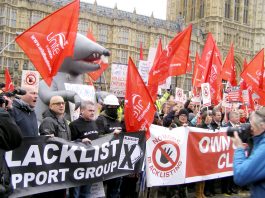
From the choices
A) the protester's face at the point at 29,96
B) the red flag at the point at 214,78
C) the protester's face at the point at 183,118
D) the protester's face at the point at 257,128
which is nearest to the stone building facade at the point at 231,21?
the red flag at the point at 214,78

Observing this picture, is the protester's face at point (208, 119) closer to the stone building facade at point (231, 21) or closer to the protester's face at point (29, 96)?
the protester's face at point (29, 96)

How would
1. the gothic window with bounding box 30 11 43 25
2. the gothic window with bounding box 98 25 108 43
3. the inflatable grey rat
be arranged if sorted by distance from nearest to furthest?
the inflatable grey rat < the gothic window with bounding box 30 11 43 25 < the gothic window with bounding box 98 25 108 43

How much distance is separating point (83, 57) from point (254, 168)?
431 cm

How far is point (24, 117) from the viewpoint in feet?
16.2

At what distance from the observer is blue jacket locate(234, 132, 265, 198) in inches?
120

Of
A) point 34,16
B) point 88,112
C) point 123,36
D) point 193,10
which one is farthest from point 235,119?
point 193,10


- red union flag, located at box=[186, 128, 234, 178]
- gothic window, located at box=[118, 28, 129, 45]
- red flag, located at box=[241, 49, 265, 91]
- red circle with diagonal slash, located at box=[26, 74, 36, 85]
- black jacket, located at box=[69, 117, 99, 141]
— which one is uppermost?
gothic window, located at box=[118, 28, 129, 45]

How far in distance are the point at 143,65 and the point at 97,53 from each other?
613 cm

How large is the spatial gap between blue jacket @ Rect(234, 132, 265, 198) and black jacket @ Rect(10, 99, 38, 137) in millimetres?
2658

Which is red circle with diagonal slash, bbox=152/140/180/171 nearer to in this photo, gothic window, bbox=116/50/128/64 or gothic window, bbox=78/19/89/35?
gothic window, bbox=78/19/89/35

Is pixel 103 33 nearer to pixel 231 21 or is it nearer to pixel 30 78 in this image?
pixel 231 21

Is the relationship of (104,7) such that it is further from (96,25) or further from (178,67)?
(178,67)

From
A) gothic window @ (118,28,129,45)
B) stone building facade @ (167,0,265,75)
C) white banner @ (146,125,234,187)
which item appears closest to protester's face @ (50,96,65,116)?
white banner @ (146,125,234,187)

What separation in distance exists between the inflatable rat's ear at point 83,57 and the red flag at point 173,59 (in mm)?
1884
